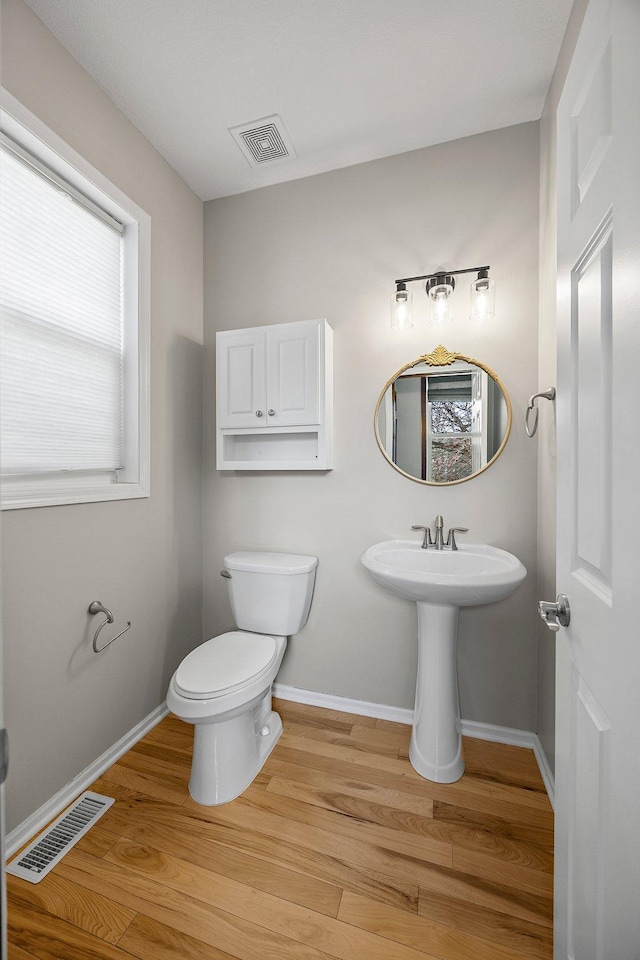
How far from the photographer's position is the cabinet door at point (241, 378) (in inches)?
79.3

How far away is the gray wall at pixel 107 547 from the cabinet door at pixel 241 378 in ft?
0.79

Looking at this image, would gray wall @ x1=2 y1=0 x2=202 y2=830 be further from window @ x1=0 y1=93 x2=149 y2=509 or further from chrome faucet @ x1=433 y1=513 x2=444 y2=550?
chrome faucet @ x1=433 y1=513 x2=444 y2=550

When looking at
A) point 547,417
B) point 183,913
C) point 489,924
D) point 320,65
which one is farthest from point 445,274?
point 183,913

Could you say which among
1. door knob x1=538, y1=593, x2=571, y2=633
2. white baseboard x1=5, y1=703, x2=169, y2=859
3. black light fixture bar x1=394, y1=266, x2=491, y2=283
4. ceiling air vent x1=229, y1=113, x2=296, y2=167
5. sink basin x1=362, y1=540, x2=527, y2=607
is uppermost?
ceiling air vent x1=229, y1=113, x2=296, y2=167

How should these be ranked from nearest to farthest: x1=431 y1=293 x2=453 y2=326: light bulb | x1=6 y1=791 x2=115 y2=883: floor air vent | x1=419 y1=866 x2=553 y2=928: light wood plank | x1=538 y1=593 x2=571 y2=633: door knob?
x1=538 y1=593 x2=571 y2=633: door knob, x1=419 y1=866 x2=553 y2=928: light wood plank, x1=6 y1=791 x2=115 y2=883: floor air vent, x1=431 y1=293 x2=453 y2=326: light bulb

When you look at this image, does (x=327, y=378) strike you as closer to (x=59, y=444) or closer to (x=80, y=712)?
(x=59, y=444)

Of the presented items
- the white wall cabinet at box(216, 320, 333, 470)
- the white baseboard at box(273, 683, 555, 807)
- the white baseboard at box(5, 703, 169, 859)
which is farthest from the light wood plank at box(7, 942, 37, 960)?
the white wall cabinet at box(216, 320, 333, 470)

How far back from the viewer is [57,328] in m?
1.57

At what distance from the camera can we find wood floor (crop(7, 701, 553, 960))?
1.11m

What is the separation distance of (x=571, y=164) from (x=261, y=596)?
5.89 feet

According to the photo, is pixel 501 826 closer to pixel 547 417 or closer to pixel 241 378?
pixel 547 417

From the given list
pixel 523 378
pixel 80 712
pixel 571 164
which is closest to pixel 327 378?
pixel 523 378

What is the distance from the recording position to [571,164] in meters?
0.93

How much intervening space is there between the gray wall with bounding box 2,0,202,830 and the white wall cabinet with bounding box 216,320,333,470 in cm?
27
